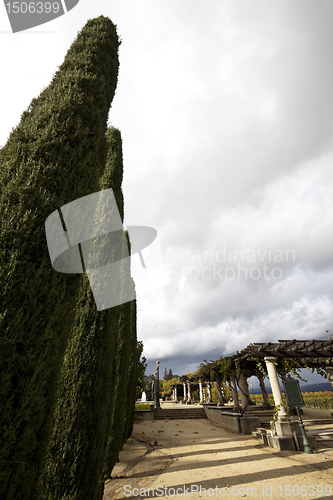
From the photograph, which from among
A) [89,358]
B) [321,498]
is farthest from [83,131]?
[321,498]

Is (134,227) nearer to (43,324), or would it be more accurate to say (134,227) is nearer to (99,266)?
(99,266)

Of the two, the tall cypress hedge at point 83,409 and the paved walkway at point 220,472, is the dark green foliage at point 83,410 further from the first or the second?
the paved walkway at point 220,472

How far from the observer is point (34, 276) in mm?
2121

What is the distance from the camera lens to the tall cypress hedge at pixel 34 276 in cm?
188

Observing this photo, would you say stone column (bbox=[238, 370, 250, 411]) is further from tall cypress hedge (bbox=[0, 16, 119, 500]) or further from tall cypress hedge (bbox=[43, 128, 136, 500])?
tall cypress hedge (bbox=[0, 16, 119, 500])

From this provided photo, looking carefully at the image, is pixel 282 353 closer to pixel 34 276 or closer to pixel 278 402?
pixel 278 402

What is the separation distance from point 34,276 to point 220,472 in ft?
22.7

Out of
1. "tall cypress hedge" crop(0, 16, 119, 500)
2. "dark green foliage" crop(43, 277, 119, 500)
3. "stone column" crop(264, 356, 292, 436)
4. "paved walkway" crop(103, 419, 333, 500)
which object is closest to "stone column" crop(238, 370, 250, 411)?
"paved walkway" crop(103, 419, 333, 500)

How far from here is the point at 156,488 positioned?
4.85 metres

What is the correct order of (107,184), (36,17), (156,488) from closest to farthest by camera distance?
(36,17) → (156,488) → (107,184)

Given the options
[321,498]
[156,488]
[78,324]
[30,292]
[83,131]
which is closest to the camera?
[30,292]

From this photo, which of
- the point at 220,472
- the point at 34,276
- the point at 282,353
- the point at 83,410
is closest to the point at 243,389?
the point at 282,353

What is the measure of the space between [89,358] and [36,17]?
19.0 feet

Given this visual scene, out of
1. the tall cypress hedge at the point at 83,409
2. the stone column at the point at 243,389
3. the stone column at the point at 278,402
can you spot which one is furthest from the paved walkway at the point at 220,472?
the stone column at the point at 243,389
